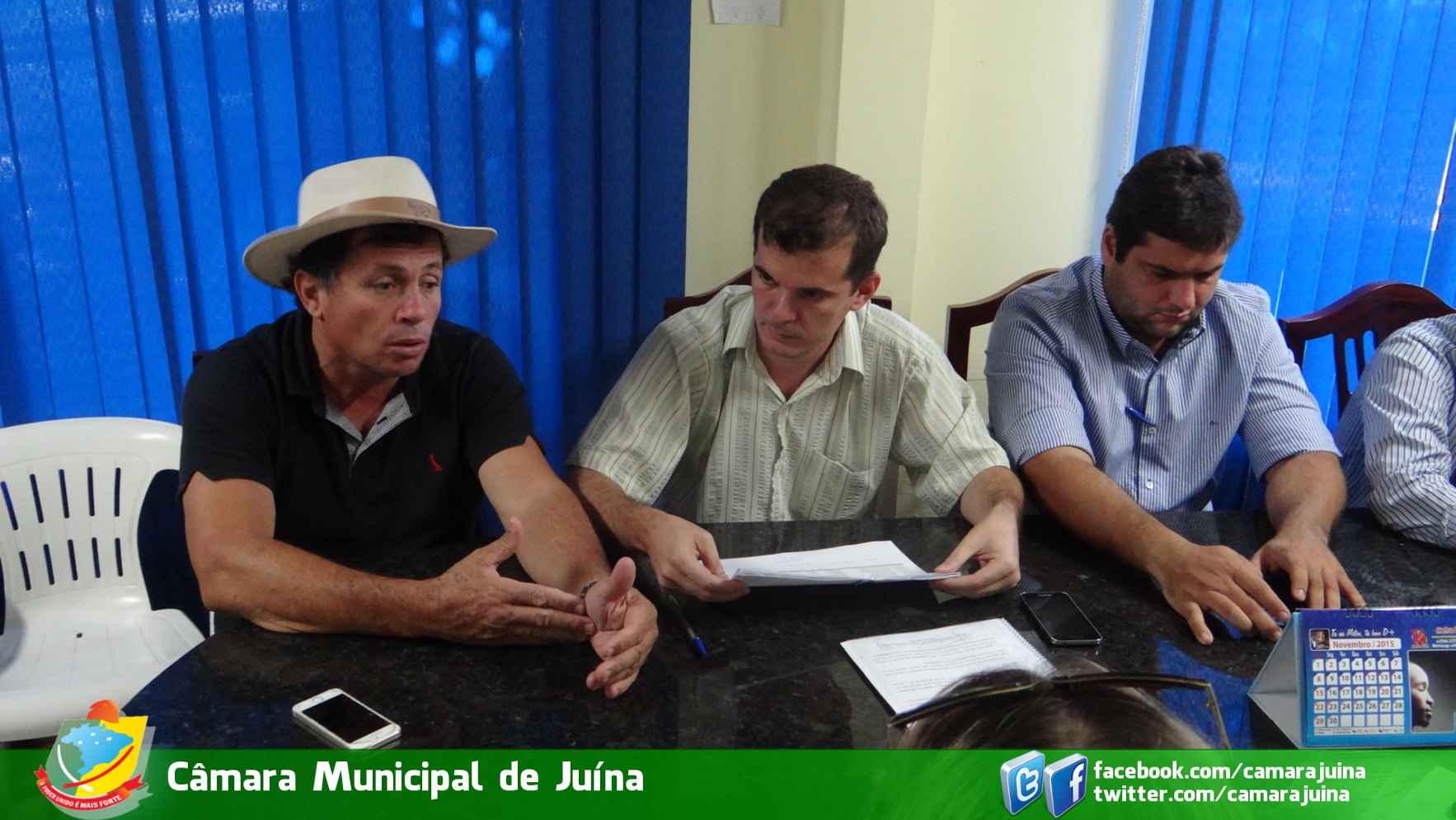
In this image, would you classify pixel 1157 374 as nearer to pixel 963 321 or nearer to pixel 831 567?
pixel 963 321

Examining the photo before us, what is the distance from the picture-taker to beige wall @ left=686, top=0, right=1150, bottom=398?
2.29 metres

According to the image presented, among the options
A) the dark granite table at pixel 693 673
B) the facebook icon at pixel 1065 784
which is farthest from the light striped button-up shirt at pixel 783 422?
the facebook icon at pixel 1065 784

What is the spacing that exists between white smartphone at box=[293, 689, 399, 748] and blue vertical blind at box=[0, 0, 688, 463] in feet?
4.20

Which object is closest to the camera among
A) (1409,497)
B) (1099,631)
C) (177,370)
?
(1099,631)

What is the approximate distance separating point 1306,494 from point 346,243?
5.36 feet

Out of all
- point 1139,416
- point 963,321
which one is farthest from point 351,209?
point 1139,416

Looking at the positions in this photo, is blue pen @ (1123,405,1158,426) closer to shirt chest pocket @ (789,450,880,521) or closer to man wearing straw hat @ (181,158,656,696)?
shirt chest pocket @ (789,450,880,521)

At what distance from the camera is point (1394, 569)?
1.45m

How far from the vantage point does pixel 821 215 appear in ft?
5.24

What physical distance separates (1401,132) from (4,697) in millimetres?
3161

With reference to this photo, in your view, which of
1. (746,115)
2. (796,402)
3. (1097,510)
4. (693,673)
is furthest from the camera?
(746,115)

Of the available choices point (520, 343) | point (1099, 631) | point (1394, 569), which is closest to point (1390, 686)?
point (1099, 631)

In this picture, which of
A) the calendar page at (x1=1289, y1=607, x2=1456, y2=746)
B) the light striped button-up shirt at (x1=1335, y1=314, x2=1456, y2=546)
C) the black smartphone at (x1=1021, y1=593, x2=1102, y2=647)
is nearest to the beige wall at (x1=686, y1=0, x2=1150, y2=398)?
the light striped button-up shirt at (x1=1335, y1=314, x2=1456, y2=546)

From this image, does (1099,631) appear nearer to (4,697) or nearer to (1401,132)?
(4,697)
